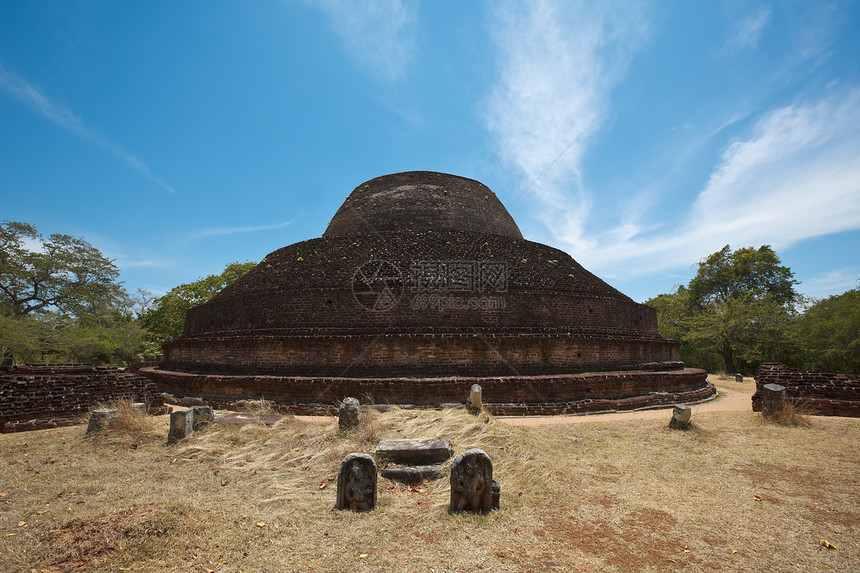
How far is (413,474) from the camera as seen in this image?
4844mm

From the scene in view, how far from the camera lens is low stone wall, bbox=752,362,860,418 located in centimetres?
910

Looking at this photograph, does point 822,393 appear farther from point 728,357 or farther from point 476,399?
point 728,357

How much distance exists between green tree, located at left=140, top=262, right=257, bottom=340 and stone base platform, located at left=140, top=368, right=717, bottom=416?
22.1 meters

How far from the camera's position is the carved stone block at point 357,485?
3979mm

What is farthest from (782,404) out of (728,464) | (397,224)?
(397,224)

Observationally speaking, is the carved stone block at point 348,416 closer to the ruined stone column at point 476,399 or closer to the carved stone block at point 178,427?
the carved stone block at point 178,427

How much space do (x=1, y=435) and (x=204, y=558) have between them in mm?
7919

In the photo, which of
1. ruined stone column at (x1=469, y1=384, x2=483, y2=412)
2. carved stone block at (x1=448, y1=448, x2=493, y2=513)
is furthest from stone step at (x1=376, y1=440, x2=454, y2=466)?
ruined stone column at (x1=469, y1=384, x2=483, y2=412)

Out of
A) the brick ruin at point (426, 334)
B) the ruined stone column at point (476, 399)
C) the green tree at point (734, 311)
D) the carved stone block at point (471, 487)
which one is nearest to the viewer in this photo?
the carved stone block at point (471, 487)

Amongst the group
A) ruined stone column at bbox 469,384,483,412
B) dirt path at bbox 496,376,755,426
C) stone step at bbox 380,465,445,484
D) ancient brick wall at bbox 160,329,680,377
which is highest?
ancient brick wall at bbox 160,329,680,377

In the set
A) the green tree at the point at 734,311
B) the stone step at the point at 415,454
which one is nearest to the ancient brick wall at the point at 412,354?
the stone step at the point at 415,454

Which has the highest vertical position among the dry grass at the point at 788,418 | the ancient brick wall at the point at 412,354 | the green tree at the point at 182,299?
the green tree at the point at 182,299

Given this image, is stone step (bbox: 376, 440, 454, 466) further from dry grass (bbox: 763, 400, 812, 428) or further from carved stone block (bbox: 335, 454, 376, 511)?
dry grass (bbox: 763, 400, 812, 428)

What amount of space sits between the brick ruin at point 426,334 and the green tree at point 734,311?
12.0 metres
